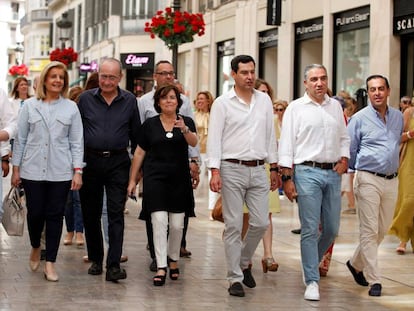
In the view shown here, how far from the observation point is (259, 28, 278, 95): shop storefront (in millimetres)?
30094

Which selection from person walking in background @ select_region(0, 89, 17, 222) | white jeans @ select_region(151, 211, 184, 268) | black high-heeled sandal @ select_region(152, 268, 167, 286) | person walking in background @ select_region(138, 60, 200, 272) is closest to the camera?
black high-heeled sandal @ select_region(152, 268, 167, 286)

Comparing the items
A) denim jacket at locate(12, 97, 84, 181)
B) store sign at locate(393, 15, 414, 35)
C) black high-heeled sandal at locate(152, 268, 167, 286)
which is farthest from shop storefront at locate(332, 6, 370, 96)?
black high-heeled sandal at locate(152, 268, 167, 286)

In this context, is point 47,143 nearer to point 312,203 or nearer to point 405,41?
point 312,203

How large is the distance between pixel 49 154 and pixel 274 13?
1895 cm

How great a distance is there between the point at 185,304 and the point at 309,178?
160cm

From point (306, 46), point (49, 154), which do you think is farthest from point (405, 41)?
point (49, 154)

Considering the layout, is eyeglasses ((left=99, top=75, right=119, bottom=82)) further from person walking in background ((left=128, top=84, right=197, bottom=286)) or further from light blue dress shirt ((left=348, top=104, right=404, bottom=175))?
light blue dress shirt ((left=348, top=104, right=404, bottom=175))

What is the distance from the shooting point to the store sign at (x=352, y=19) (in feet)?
74.7

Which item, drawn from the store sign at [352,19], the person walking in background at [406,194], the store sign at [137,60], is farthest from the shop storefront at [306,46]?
the store sign at [137,60]

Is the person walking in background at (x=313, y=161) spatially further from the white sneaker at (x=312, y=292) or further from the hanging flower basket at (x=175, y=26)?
the hanging flower basket at (x=175, y=26)

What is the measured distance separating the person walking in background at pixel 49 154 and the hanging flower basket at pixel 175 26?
15.9 meters

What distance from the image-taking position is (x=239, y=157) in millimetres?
9062

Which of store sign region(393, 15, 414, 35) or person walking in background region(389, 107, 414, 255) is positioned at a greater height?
store sign region(393, 15, 414, 35)

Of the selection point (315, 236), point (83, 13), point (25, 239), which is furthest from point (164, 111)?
point (83, 13)
